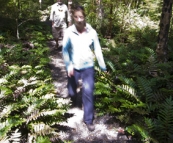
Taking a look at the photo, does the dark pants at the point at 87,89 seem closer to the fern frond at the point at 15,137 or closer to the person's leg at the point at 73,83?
the person's leg at the point at 73,83

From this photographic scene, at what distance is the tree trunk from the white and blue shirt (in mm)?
3743

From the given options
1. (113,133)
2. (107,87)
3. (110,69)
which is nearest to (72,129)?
(113,133)

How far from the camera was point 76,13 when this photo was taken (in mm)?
4023

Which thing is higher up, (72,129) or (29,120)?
(29,120)

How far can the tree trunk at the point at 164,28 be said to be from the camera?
6.87 meters

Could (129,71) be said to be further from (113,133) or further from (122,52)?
(113,133)

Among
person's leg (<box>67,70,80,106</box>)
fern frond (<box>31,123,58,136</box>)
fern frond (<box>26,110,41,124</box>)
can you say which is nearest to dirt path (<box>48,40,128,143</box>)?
fern frond (<box>31,123,58,136</box>)

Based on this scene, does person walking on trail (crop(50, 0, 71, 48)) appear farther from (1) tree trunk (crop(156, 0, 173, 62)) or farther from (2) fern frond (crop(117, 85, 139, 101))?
(2) fern frond (crop(117, 85, 139, 101))

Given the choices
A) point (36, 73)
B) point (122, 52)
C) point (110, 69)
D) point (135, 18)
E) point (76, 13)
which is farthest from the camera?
point (135, 18)

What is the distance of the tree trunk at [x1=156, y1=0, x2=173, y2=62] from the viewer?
687cm

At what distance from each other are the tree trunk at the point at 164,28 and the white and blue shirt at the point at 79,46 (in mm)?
3743

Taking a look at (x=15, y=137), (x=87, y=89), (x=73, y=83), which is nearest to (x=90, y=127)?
(x=87, y=89)

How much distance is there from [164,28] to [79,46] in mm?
4132

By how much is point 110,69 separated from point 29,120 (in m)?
3.86
